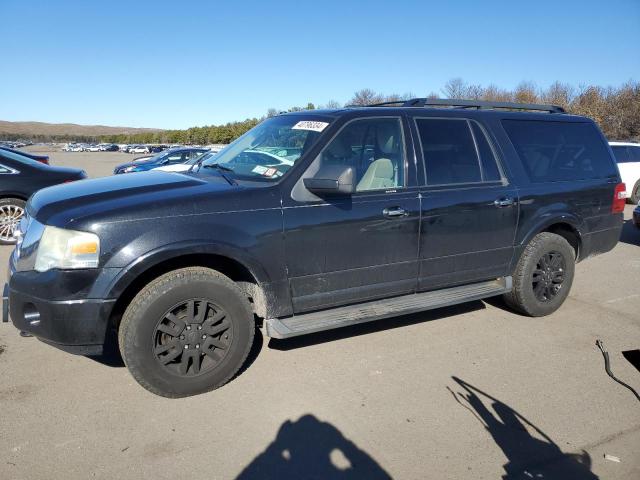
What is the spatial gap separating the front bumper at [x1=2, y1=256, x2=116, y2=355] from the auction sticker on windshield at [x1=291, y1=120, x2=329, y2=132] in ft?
6.16

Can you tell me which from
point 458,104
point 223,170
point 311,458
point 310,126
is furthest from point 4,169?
point 311,458

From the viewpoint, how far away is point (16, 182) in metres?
7.97

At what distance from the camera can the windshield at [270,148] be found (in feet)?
12.3

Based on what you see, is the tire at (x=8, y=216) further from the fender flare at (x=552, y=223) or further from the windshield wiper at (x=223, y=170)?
the fender flare at (x=552, y=223)

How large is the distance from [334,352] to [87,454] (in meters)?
1.96

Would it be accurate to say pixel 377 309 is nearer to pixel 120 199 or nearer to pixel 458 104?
pixel 120 199

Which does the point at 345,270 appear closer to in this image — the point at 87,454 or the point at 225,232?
the point at 225,232

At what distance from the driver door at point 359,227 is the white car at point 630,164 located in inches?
477

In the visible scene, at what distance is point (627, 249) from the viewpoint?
8.39 m

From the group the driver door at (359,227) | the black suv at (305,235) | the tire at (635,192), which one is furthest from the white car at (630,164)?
the driver door at (359,227)

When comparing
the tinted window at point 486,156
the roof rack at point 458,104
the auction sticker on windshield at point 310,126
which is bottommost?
the tinted window at point 486,156

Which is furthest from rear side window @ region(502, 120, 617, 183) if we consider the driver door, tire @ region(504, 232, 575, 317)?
the driver door

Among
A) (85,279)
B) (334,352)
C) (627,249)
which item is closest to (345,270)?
(334,352)

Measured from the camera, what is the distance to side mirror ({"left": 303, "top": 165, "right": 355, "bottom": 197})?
3.45 m
